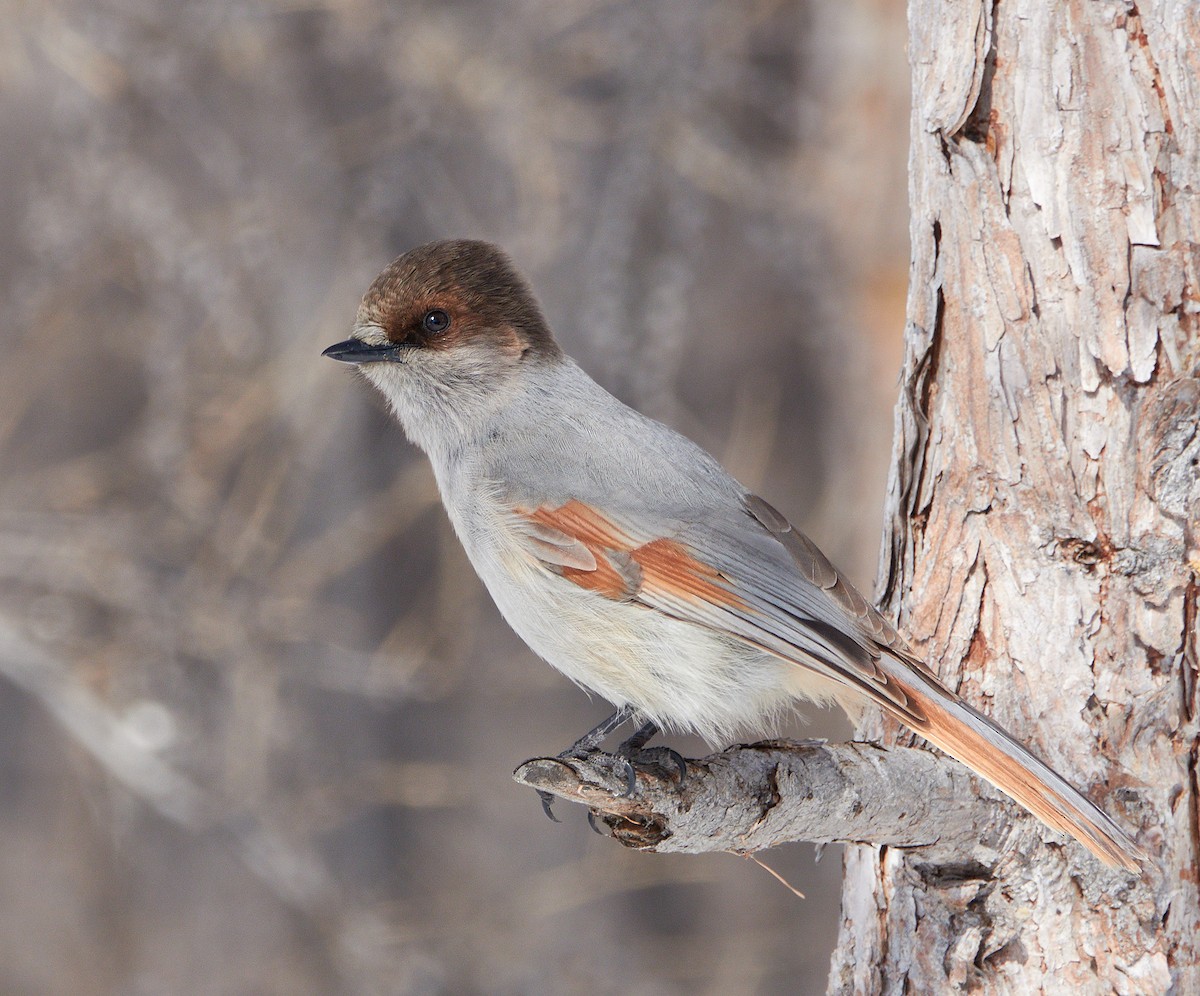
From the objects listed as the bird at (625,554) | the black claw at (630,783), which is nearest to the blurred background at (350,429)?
the bird at (625,554)

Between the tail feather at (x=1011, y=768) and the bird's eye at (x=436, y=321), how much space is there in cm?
146

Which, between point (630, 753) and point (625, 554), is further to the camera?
point (625, 554)

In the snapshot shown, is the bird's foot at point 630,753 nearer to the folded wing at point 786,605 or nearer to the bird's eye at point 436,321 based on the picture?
the folded wing at point 786,605

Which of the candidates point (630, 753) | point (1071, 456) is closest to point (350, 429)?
point (630, 753)

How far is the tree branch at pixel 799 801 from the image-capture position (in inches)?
89.4

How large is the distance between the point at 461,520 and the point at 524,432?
0.26m

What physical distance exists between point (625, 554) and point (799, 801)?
0.70 meters

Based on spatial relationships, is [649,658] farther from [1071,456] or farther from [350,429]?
[350,429]

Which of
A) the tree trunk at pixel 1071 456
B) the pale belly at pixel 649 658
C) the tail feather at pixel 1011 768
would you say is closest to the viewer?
the tail feather at pixel 1011 768

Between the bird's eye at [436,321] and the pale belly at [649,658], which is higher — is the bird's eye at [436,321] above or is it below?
above

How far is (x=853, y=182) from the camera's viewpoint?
6238 mm

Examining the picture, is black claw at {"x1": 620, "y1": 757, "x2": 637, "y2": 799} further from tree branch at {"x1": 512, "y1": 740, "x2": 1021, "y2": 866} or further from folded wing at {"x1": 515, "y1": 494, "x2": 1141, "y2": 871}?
folded wing at {"x1": 515, "y1": 494, "x2": 1141, "y2": 871}

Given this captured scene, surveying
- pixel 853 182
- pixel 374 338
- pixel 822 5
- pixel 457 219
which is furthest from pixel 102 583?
pixel 822 5

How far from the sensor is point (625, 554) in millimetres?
2869
